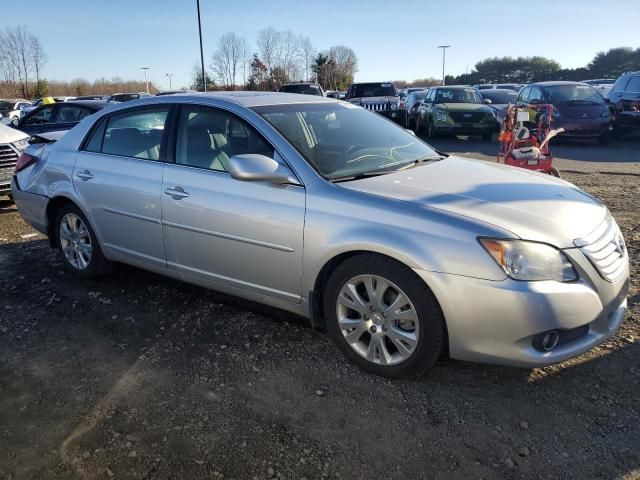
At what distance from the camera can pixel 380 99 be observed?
1766 cm

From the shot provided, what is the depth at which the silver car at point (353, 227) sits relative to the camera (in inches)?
109

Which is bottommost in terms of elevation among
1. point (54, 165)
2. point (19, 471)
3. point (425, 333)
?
Result: point (19, 471)

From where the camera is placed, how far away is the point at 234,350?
139 inches

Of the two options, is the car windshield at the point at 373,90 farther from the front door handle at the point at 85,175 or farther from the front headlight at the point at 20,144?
the front door handle at the point at 85,175

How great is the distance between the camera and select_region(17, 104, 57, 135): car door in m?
10.3

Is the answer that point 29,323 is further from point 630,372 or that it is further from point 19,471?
point 630,372

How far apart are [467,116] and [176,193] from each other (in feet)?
41.1

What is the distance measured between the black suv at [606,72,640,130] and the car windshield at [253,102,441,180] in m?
12.4

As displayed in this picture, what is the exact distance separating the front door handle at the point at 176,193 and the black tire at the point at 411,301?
4.11 feet

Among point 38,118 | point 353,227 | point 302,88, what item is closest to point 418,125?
point 302,88

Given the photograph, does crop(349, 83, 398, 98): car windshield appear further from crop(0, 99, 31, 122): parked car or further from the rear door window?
crop(0, 99, 31, 122): parked car

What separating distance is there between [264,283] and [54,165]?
2493mm

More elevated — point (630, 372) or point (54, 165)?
point (54, 165)

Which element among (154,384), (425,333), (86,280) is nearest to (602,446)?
(425,333)
